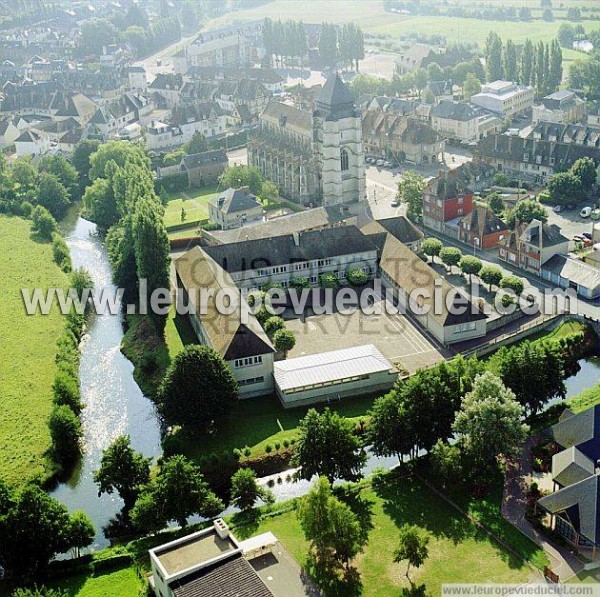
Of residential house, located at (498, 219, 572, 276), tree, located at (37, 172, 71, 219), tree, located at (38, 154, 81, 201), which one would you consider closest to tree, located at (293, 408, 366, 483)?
residential house, located at (498, 219, 572, 276)

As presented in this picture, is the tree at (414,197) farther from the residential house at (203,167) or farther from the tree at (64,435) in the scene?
the tree at (64,435)

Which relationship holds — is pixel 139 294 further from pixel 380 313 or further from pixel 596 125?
pixel 596 125

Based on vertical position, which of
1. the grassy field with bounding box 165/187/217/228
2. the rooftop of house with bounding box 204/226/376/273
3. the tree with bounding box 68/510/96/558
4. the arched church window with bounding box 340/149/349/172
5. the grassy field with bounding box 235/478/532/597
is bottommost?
the grassy field with bounding box 165/187/217/228

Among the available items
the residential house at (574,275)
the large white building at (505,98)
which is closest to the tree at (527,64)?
the large white building at (505,98)

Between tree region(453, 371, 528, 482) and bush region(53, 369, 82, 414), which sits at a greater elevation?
tree region(453, 371, 528, 482)

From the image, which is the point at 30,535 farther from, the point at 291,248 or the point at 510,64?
the point at 510,64

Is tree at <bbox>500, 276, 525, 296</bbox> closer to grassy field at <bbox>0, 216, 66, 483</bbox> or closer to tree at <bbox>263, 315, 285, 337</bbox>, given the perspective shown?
tree at <bbox>263, 315, 285, 337</bbox>
